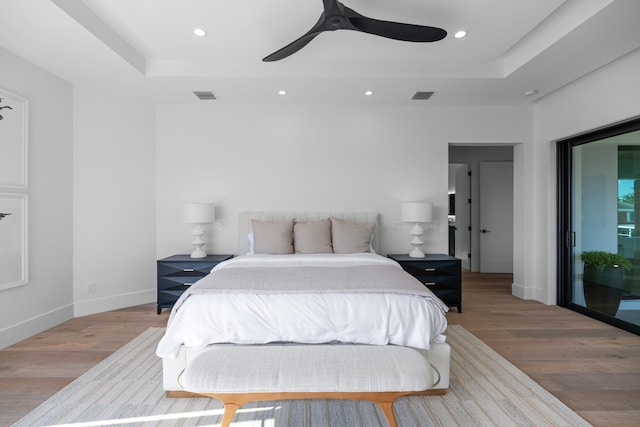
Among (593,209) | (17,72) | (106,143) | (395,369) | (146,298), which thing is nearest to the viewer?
(395,369)

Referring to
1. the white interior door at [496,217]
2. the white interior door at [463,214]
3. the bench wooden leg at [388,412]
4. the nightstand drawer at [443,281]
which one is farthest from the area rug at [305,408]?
the white interior door at [463,214]

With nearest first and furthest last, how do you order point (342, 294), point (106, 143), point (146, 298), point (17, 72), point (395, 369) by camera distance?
point (395, 369) → point (342, 294) → point (17, 72) → point (106, 143) → point (146, 298)

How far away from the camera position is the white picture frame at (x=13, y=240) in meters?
2.92

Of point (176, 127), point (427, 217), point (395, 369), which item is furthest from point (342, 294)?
point (176, 127)

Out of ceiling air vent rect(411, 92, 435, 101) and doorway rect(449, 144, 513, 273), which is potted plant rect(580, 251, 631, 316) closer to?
doorway rect(449, 144, 513, 273)

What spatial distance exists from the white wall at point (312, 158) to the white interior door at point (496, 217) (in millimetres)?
1769

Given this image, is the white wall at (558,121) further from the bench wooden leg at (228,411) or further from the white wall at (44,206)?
the white wall at (44,206)

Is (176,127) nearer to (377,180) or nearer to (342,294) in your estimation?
(377,180)

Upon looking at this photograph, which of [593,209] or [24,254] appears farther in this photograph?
[593,209]

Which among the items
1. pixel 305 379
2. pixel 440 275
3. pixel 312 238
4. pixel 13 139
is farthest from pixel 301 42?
pixel 440 275

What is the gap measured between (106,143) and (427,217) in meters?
4.09

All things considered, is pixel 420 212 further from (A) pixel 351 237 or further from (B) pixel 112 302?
(B) pixel 112 302

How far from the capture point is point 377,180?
4.38 m

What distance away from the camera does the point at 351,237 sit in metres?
3.81
